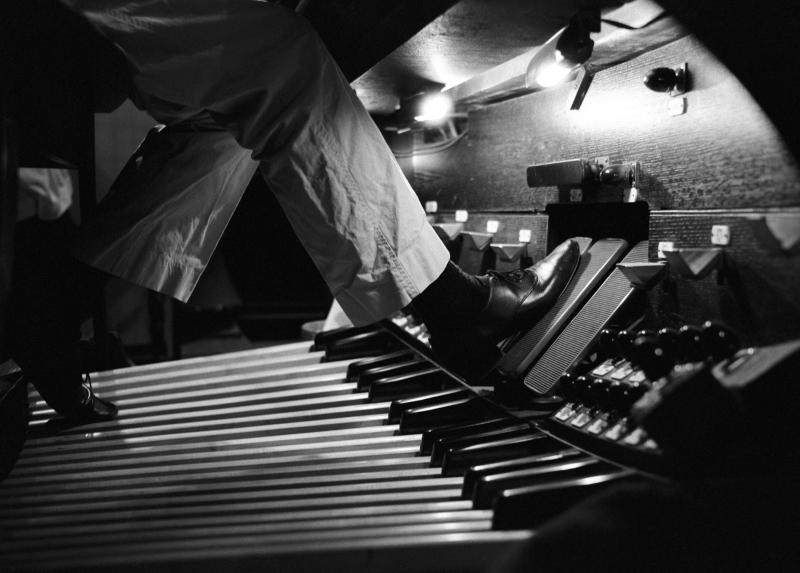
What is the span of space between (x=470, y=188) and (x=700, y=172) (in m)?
1.29

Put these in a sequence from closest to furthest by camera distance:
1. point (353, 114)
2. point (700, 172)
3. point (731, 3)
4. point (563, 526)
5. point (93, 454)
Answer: point (563, 526) < point (731, 3) < point (700, 172) < point (353, 114) < point (93, 454)

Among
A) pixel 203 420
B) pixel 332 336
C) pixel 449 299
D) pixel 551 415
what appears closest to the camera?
pixel 551 415

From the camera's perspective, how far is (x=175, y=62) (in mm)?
1711

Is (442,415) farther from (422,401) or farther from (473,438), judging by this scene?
(473,438)

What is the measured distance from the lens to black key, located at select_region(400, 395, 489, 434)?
1.97 m

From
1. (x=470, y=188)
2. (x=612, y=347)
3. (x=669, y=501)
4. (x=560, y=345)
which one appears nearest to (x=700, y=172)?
(x=612, y=347)

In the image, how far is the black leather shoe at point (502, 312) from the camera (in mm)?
2033

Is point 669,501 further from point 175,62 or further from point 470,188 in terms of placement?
point 470,188

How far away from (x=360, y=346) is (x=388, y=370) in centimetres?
38

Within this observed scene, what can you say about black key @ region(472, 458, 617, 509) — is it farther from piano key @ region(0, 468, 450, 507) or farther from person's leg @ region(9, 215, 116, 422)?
person's leg @ region(9, 215, 116, 422)

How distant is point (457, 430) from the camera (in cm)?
184

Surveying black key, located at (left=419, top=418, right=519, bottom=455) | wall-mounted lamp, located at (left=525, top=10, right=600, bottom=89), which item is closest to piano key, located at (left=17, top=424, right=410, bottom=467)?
black key, located at (left=419, top=418, right=519, bottom=455)

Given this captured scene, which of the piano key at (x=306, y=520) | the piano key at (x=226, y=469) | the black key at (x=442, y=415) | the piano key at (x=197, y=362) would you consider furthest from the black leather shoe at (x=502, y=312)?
the piano key at (x=197, y=362)

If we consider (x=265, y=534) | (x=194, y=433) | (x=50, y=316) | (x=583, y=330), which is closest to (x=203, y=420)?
(x=194, y=433)
